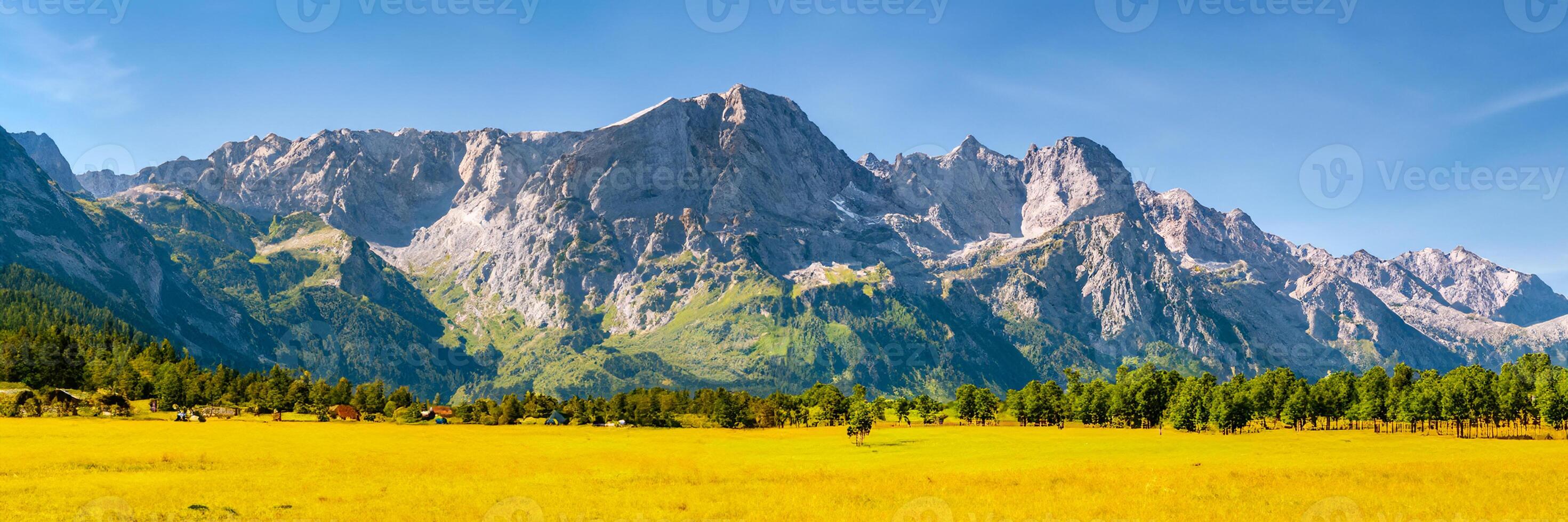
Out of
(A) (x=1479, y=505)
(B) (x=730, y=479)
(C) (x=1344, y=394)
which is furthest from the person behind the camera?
(C) (x=1344, y=394)

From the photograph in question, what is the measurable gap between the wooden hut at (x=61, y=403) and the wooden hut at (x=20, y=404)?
1.97m

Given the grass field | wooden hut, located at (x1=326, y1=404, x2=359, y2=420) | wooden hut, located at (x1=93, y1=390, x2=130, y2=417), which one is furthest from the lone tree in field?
wooden hut, located at (x1=93, y1=390, x2=130, y2=417)

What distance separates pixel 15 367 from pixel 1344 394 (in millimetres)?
267284

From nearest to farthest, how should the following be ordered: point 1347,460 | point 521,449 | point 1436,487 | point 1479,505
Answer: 1. point 1479,505
2. point 1436,487
3. point 1347,460
4. point 521,449

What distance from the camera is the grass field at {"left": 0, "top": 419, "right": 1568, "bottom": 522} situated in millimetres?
54875

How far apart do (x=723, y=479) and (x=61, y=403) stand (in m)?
127

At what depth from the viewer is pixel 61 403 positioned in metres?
146

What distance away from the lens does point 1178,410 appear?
184375 mm

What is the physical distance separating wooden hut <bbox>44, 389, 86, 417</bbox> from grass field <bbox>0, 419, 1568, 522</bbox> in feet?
72.9

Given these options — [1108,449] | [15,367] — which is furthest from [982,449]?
[15,367]

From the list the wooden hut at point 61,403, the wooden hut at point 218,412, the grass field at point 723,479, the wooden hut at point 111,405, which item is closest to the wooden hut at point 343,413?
the wooden hut at point 218,412

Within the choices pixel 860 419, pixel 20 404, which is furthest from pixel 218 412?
pixel 860 419

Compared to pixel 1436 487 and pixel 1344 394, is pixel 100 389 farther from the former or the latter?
pixel 1344 394

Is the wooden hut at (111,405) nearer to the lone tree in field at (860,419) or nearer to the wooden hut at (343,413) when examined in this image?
the wooden hut at (343,413)
